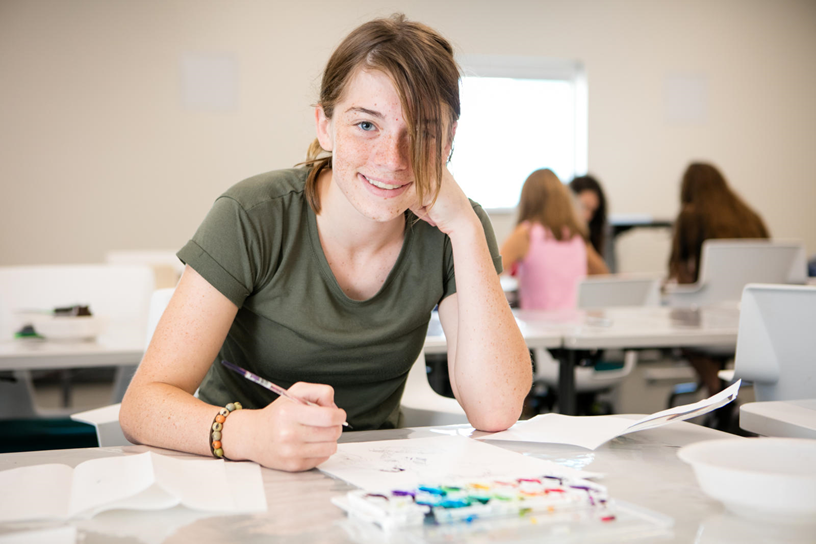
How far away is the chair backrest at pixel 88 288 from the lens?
2375mm

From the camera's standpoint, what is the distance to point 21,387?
2293 mm

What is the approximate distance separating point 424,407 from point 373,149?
2.09 feet

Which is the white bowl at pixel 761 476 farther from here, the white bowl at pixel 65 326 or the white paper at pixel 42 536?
the white bowl at pixel 65 326

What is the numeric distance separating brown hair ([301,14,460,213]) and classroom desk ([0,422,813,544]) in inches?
17.6

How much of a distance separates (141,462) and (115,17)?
509 centimetres

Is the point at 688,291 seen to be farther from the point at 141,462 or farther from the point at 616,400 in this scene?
the point at 141,462

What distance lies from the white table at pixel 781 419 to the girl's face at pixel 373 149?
57 cm

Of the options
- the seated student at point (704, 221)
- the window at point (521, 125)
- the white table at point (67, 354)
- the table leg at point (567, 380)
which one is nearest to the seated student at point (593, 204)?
the seated student at point (704, 221)

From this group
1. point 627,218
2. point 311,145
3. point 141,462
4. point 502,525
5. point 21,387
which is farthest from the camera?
point 627,218

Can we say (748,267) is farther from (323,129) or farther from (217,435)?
(217,435)

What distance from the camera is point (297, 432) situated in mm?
802

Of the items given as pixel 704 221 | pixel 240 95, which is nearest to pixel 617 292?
pixel 704 221

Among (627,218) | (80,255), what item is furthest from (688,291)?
(80,255)

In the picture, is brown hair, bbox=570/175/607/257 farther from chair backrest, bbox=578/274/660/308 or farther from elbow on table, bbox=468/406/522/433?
elbow on table, bbox=468/406/522/433
